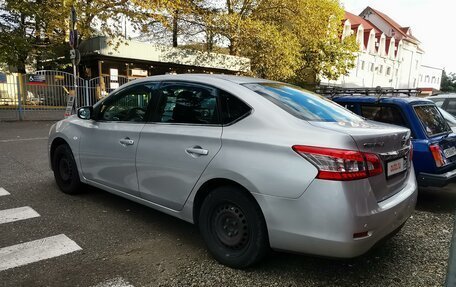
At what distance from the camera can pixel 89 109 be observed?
4543 mm

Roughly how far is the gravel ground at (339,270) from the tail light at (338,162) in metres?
0.75

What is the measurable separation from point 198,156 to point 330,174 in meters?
1.18

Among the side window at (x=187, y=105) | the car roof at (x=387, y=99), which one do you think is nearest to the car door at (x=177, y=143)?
the side window at (x=187, y=105)

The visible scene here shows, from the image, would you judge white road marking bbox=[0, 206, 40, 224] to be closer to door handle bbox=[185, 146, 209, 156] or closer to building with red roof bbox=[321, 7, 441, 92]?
door handle bbox=[185, 146, 209, 156]

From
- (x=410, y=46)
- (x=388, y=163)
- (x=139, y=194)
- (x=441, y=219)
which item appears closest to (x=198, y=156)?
(x=139, y=194)

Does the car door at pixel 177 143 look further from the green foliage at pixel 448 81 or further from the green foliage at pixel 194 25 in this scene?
the green foliage at pixel 448 81

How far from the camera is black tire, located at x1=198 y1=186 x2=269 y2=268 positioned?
2815mm

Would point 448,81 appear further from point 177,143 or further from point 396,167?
point 177,143

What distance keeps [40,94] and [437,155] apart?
14812mm

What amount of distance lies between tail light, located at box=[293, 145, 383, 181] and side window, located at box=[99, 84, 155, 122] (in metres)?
1.97

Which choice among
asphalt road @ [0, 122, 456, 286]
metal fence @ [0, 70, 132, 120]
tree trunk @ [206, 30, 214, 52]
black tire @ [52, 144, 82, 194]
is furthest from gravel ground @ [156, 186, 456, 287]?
tree trunk @ [206, 30, 214, 52]

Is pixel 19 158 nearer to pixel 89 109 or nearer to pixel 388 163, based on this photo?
pixel 89 109

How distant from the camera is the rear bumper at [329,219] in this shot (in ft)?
8.02

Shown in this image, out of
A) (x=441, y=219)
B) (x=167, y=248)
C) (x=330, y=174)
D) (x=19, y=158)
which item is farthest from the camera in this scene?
(x=19, y=158)
